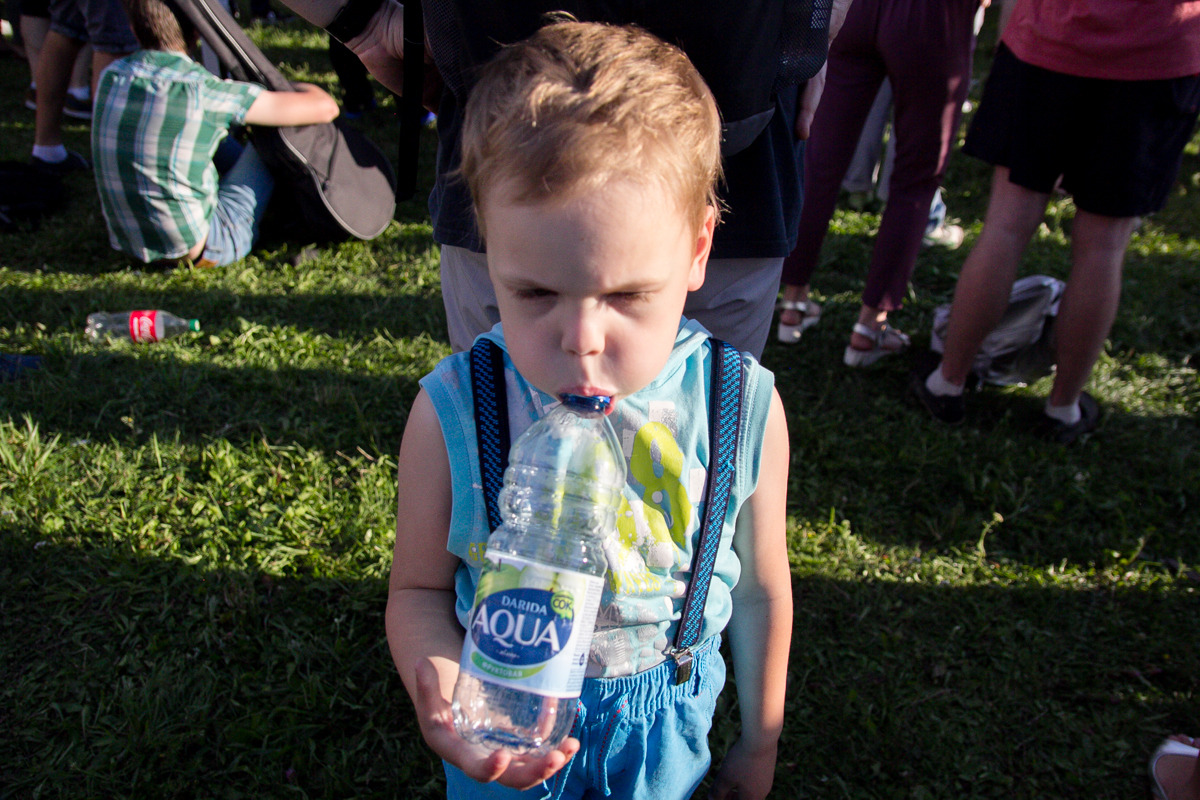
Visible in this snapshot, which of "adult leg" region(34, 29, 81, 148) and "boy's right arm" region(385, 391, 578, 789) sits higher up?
"boy's right arm" region(385, 391, 578, 789)

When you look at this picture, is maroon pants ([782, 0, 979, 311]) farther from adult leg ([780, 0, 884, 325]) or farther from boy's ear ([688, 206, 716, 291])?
boy's ear ([688, 206, 716, 291])

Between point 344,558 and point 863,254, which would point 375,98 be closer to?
point 863,254

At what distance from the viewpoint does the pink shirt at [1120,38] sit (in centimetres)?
279

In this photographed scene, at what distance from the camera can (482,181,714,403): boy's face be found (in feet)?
3.55

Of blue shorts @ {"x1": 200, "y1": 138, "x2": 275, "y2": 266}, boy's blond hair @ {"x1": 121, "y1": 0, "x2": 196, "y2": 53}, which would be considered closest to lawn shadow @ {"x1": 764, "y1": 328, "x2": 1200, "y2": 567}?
blue shorts @ {"x1": 200, "y1": 138, "x2": 275, "y2": 266}

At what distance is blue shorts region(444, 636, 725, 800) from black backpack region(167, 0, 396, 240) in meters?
3.91

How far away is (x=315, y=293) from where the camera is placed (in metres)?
4.36

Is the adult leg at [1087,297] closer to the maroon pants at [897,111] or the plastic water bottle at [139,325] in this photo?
the maroon pants at [897,111]

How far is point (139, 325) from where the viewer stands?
3791 millimetres

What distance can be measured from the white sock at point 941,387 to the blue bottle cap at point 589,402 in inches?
117

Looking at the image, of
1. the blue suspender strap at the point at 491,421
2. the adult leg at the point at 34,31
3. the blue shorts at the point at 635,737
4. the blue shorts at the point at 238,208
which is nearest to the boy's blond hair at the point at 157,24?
the blue shorts at the point at 238,208

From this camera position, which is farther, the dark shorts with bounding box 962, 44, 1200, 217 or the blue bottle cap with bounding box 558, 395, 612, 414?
the dark shorts with bounding box 962, 44, 1200, 217

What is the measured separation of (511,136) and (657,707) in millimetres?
962

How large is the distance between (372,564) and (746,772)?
1.55 meters
